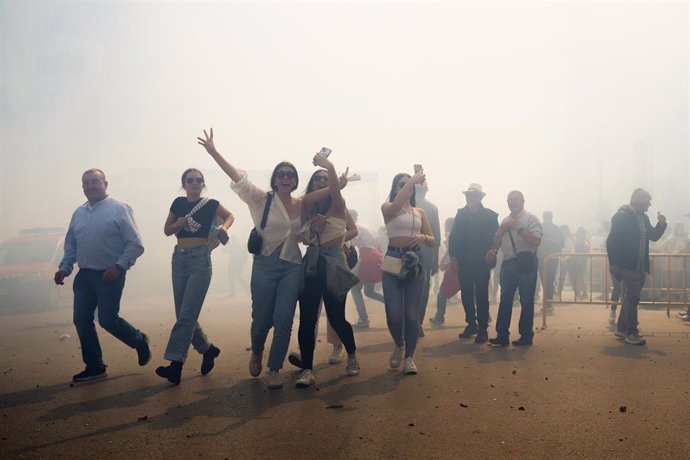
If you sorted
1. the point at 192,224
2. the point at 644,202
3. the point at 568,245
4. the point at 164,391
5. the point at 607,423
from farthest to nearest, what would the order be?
1. the point at 568,245
2. the point at 644,202
3. the point at 192,224
4. the point at 164,391
5. the point at 607,423

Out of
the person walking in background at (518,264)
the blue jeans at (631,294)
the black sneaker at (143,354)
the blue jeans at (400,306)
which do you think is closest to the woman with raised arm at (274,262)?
the blue jeans at (400,306)

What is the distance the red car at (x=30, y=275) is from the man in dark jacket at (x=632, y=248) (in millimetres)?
13716

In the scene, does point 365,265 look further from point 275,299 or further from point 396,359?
point 275,299

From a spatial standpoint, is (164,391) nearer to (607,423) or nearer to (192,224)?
(192,224)

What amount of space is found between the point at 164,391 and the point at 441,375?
8.65 feet

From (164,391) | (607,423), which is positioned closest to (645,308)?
(607,423)

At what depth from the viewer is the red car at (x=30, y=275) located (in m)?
17.6

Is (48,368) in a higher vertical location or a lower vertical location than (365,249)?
lower

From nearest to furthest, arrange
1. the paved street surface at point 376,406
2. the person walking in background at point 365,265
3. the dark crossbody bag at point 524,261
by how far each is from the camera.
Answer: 1. the paved street surface at point 376,406
2. the dark crossbody bag at point 524,261
3. the person walking in background at point 365,265

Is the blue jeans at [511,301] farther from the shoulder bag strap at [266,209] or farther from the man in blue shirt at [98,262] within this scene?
the man in blue shirt at [98,262]

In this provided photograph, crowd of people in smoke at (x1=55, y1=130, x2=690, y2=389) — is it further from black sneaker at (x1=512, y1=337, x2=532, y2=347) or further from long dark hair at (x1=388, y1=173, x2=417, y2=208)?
black sneaker at (x1=512, y1=337, x2=532, y2=347)

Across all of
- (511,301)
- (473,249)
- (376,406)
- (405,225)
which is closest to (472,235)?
(473,249)

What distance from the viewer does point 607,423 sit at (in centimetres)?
496

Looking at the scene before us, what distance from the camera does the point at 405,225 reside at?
24.0 feet
